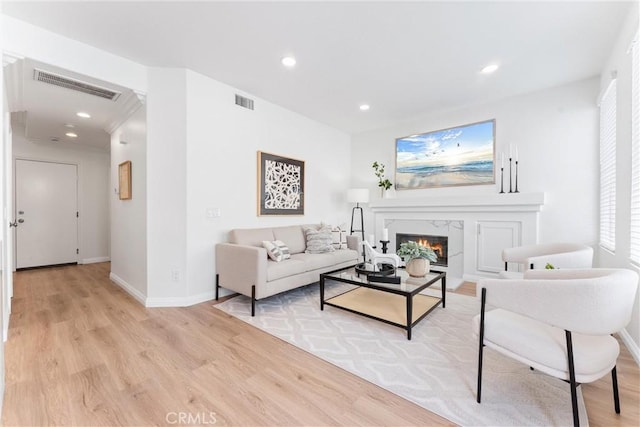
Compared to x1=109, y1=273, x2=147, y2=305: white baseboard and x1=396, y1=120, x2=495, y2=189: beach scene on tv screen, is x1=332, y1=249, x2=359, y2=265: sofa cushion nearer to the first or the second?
x1=396, y1=120, x2=495, y2=189: beach scene on tv screen

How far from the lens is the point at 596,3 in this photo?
6.62 feet

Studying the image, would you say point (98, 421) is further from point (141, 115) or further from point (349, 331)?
point (141, 115)

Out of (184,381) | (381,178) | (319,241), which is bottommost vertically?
(184,381)

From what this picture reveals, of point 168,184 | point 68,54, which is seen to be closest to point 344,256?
point 168,184

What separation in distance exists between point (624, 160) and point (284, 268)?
3.18 m

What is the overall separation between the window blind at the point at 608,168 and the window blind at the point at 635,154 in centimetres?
69

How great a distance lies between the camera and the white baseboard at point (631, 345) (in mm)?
1911

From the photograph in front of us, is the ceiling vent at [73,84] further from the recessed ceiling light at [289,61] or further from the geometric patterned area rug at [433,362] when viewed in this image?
the geometric patterned area rug at [433,362]

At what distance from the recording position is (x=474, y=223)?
3.96 metres

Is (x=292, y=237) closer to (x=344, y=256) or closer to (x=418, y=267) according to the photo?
(x=344, y=256)

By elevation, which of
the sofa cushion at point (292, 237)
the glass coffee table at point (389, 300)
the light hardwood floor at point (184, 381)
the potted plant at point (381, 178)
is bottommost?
the light hardwood floor at point (184, 381)

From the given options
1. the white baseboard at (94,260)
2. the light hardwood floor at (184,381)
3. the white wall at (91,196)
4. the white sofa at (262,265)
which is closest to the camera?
the light hardwood floor at (184,381)

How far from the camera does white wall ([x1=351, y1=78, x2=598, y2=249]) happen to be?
10.5 ft

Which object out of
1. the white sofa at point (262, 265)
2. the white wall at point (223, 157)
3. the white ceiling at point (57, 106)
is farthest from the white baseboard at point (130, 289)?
the white ceiling at point (57, 106)
